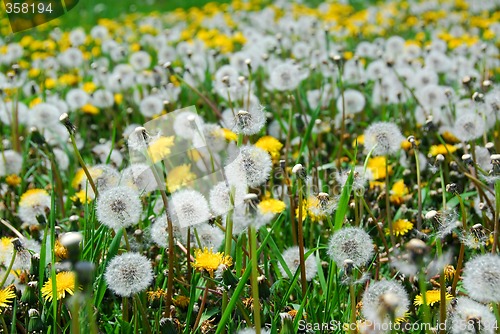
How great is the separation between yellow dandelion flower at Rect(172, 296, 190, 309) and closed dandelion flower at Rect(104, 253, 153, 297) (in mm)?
202

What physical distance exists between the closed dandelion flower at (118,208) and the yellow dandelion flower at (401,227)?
85 cm

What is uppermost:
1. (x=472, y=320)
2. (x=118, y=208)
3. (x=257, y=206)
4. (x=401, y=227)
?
(x=257, y=206)

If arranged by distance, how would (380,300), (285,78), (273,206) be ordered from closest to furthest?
(380,300), (273,206), (285,78)

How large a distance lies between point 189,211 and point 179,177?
0.55 m

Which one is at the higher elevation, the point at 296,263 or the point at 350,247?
the point at 350,247

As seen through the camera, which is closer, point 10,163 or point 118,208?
point 118,208

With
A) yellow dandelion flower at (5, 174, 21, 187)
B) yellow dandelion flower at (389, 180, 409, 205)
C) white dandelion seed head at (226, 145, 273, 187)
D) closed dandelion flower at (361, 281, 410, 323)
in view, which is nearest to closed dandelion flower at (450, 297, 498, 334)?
closed dandelion flower at (361, 281, 410, 323)

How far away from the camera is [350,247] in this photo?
1517mm

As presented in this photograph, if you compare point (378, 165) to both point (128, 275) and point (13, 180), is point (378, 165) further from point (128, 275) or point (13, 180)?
point (13, 180)

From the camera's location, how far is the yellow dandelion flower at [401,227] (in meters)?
1.98

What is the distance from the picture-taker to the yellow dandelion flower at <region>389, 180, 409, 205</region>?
7.16 ft

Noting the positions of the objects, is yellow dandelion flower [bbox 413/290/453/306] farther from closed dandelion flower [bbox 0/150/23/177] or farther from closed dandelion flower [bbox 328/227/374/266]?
closed dandelion flower [bbox 0/150/23/177]

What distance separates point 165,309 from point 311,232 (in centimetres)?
62

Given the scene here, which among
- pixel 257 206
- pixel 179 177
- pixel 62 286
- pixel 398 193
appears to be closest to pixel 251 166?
pixel 257 206
